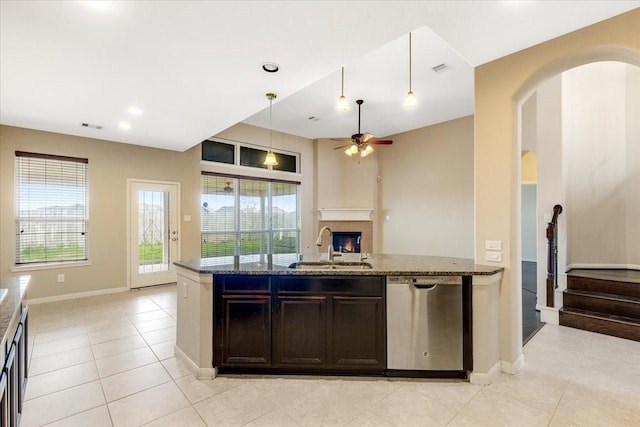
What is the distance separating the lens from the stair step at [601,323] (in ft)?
10.5

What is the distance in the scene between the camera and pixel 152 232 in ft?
18.8

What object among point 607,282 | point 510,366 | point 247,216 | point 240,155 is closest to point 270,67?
point 510,366

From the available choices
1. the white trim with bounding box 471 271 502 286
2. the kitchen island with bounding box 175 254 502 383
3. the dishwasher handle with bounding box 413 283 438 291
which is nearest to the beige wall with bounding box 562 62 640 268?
the white trim with bounding box 471 271 502 286

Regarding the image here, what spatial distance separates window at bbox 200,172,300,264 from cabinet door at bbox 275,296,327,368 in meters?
3.37

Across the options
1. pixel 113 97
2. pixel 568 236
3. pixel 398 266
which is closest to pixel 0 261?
pixel 113 97

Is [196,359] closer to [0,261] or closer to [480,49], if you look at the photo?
[480,49]

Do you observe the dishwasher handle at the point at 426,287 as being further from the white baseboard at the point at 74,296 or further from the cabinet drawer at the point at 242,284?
the white baseboard at the point at 74,296

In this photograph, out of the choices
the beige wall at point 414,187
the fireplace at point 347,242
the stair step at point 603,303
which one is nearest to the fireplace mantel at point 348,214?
the beige wall at point 414,187

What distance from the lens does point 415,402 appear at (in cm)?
217

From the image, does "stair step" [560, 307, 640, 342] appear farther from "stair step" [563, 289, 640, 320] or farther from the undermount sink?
the undermount sink

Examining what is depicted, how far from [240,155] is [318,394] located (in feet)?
17.2

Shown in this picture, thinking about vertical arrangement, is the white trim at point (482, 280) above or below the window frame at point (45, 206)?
below

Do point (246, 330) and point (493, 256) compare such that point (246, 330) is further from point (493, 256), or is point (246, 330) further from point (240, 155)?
point (240, 155)

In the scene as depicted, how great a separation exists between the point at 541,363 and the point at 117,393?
356 centimetres
